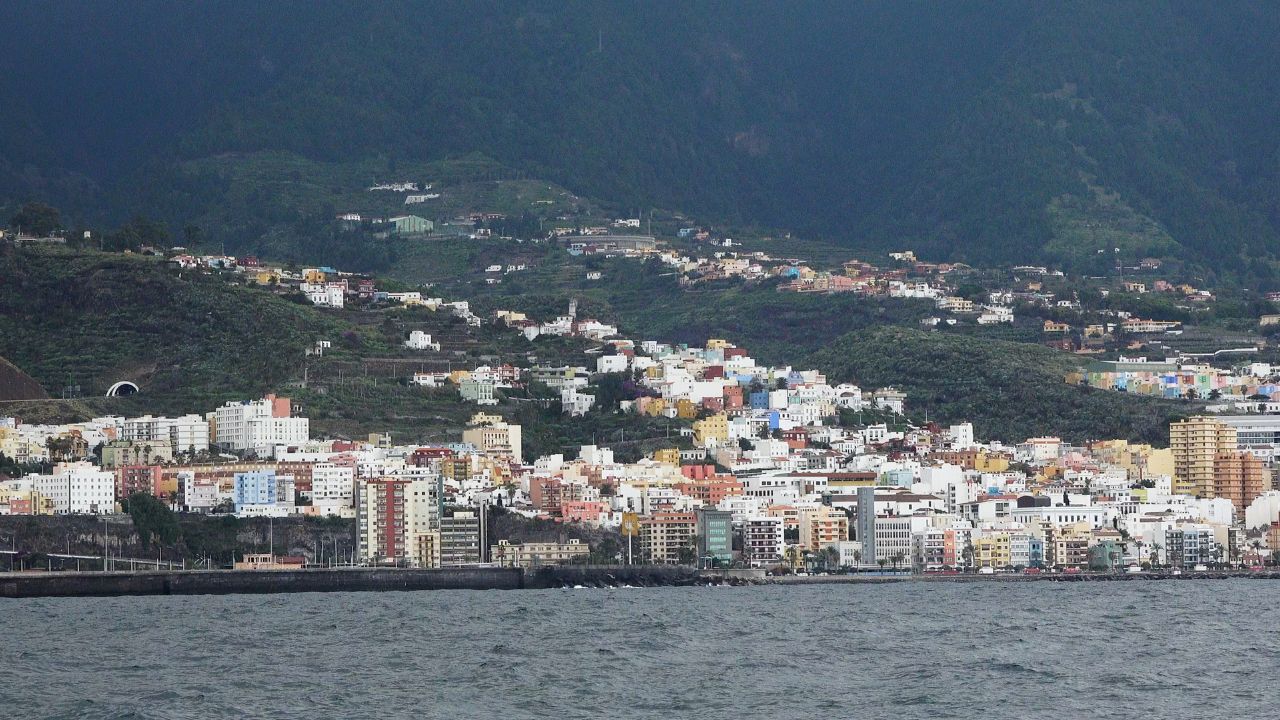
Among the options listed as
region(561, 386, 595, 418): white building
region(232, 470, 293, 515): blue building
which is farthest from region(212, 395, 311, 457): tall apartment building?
region(561, 386, 595, 418): white building

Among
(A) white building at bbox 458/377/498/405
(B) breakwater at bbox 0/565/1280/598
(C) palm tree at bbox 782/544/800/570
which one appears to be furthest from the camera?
(A) white building at bbox 458/377/498/405

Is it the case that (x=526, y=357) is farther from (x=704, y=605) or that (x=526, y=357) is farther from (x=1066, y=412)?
(x=704, y=605)

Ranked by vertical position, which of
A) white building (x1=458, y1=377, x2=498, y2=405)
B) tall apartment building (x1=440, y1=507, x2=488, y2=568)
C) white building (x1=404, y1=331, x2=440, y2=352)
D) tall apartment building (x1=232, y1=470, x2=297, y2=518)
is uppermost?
white building (x1=404, y1=331, x2=440, y2=352)

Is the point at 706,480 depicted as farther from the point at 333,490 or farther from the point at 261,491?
the point at 261,491

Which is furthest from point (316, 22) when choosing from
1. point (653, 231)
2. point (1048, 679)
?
point (1048, 679)

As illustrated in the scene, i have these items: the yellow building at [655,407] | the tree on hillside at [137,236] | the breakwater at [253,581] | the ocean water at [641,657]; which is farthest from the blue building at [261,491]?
the tree on hillside at [137,236]

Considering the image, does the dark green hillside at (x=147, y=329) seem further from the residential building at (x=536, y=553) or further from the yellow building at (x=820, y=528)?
the yellow building at (x=820, y=528)

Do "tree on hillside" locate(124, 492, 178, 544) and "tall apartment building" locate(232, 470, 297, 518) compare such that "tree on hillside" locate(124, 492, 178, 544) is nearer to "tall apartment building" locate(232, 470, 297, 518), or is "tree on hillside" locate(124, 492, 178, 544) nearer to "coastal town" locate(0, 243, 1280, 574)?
"coastal town" locate(0, 243, 1280, 574)
